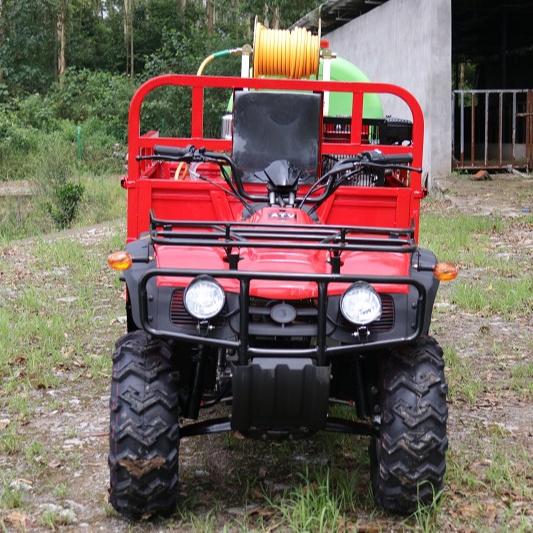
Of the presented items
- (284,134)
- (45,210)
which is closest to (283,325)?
(284,134)

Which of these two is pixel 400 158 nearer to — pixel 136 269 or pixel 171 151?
pixel 171 151

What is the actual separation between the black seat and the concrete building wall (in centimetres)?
966

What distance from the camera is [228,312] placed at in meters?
3.22

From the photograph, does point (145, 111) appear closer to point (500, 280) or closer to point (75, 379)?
point (500, 280)

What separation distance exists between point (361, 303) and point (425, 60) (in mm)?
11659

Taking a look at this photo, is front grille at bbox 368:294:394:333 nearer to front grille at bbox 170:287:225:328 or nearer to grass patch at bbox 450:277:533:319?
front grille at bbox 170:287:225:328

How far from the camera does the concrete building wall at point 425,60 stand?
13.8 metres

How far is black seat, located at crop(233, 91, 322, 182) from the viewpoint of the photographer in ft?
14.7

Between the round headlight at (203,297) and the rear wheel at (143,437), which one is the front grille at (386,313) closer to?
the round headlight at (203,297)

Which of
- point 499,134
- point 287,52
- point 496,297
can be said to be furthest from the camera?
point 499,134

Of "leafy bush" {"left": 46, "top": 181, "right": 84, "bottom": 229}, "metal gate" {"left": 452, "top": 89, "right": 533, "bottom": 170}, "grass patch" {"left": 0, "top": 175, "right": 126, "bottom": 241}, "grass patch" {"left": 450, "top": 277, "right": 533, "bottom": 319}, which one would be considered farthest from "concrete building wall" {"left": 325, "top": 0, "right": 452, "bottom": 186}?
"grass patch" {"left": 450, "top": 277, "right": 533, "bottom": 319}

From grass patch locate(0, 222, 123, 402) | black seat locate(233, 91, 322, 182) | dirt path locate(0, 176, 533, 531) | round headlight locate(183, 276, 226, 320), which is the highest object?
black seat locate(233, 91, 322, 182)

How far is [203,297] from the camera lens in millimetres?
3125

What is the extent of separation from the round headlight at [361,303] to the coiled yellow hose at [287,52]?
8.87 ft
